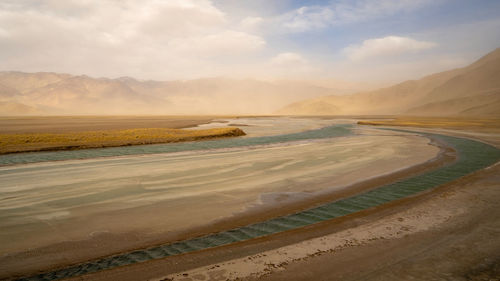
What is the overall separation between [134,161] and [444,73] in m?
204

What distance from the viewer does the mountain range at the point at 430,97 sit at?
318ft

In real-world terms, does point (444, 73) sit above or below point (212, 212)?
above

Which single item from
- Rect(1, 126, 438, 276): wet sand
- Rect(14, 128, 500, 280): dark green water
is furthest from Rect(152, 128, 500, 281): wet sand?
Rect(1, 126, 438, 276): wet sand

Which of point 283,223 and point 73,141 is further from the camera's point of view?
point 73,141

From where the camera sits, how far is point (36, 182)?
8.83 m

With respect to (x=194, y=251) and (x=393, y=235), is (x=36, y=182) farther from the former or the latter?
(x=393, y=235)

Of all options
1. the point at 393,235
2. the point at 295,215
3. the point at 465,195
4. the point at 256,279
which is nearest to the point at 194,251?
the point at 256,279

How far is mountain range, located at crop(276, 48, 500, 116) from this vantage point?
3812 inches

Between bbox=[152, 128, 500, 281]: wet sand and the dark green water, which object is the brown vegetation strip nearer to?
the dark green water

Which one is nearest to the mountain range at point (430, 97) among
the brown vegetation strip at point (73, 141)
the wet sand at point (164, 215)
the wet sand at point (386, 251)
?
the brown vegetation strip at point (73, 141)

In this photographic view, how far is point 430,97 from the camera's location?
130875 mm

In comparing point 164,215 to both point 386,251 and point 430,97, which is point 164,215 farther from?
point 430,97

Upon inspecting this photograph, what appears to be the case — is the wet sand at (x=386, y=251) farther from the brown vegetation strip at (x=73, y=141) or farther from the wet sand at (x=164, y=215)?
the brown vegetation strip at (x=73, y=141)

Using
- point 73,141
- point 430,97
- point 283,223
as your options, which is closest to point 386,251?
point 283,223
